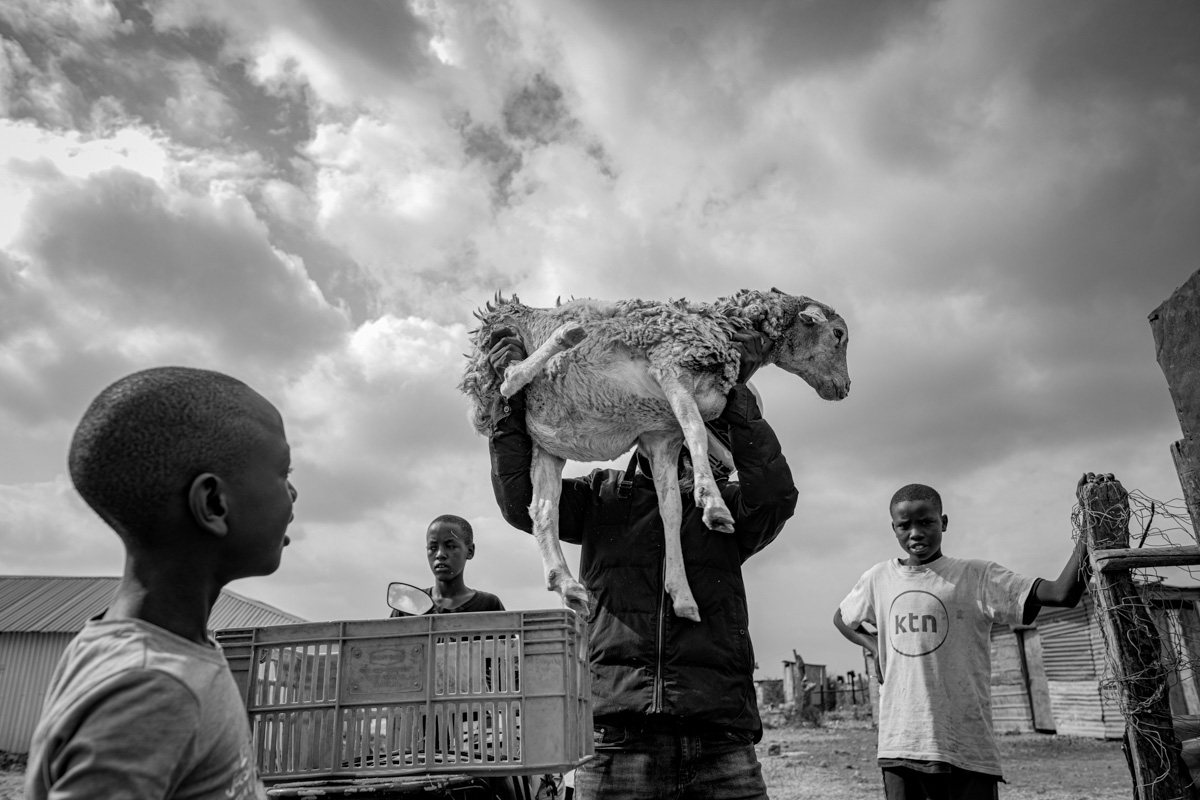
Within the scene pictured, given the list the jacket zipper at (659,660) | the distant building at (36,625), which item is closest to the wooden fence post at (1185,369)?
the jacket zipper at (659,660)

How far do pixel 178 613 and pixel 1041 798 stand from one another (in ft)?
43.8

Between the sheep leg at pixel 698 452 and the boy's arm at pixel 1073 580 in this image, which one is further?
the boy's arm at pixel 1073 580

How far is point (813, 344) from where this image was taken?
4.38 metres

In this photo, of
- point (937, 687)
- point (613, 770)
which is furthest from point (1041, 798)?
point (613, 770)

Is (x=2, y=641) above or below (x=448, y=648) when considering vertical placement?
above

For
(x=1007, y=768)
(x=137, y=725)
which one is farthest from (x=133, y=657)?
(x=1007, y=768)

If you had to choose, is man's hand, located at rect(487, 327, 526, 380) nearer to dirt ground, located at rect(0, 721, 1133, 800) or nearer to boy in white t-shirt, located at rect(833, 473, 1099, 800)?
boy in white t-shirt, located at rect(833, 473, 1099, 800)

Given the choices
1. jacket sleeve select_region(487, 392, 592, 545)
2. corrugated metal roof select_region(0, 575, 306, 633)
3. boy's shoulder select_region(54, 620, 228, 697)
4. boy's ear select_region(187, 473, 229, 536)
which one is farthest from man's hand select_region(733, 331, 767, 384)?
corrugated metal roof select_region(0, 575, 306, 633)

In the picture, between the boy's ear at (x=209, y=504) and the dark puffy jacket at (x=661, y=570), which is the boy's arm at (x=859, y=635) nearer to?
the dark puffy jacket at (x=661, y=570)

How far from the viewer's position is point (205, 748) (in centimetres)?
136

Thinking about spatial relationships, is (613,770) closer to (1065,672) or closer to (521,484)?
(521,484)

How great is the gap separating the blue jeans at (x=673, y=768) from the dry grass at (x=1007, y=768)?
10.4 m

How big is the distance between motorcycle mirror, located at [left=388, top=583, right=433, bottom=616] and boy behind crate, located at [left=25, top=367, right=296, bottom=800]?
2.15 metres

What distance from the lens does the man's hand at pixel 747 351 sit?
3.98 metres
